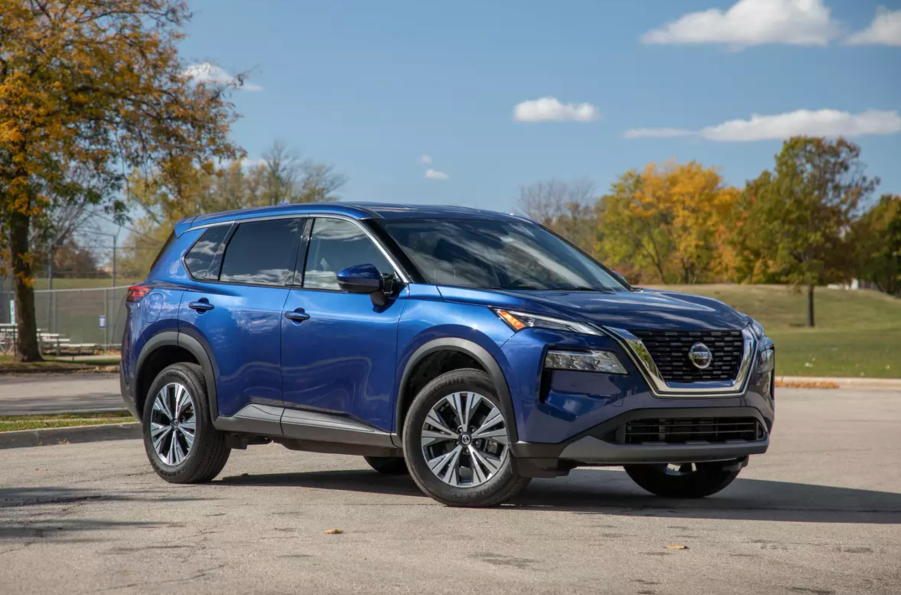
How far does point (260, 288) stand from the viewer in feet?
28.2

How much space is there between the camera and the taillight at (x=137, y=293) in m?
9.49

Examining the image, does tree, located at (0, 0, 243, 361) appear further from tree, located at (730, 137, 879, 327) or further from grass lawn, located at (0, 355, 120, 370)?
tree, located at (730, 137, 879, 327)

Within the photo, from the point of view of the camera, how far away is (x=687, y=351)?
717 centimetres

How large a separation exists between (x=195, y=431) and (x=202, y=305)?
3.00 feet

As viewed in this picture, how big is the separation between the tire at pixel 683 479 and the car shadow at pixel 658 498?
85 millimetres

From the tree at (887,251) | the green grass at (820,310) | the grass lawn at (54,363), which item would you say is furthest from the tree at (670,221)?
the grass lawn at (54,363)

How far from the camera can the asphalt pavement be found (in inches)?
662

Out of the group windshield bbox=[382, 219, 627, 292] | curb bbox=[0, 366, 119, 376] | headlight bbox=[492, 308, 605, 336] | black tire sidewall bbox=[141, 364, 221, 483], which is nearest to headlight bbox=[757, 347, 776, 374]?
windshield bbox=[382, 219, 627, 292]

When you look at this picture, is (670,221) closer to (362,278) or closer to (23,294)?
(23,294)

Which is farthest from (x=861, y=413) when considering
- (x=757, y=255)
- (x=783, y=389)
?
(x=757, y=255)

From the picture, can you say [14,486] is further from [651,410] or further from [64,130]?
[64,130]

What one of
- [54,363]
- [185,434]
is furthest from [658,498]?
[54,363]

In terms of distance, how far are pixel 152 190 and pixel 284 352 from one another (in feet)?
76.5

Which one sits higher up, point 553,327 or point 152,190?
point 152,190
